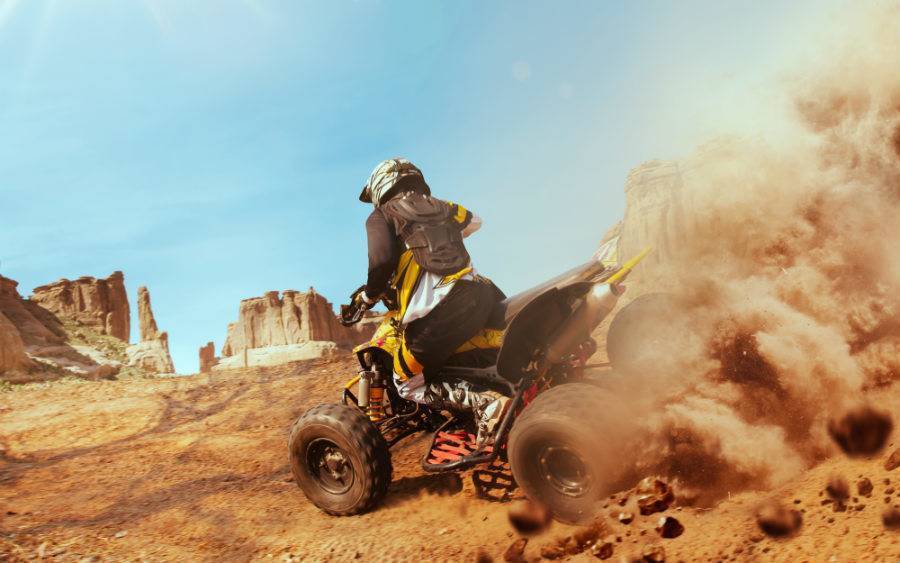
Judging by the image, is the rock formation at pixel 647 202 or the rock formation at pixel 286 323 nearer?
the rock formation at pixel 647 202

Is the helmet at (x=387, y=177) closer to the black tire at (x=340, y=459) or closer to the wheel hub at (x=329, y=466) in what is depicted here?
the black tire at (x=340, y=459)

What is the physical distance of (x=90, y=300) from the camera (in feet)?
226

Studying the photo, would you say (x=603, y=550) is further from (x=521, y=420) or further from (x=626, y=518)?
(x=521, y=420)

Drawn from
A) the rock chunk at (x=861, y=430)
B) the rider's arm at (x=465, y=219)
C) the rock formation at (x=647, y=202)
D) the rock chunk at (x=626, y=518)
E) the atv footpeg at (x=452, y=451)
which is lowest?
the rock chunk at (x=626, y=518)

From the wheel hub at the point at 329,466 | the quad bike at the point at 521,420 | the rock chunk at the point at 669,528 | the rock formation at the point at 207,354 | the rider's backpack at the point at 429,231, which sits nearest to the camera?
the rock chunk at the point at 669,528

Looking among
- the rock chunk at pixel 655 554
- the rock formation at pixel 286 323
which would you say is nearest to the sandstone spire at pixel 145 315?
the rock formation at pixel 286 323

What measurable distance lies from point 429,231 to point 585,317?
1.35 metres

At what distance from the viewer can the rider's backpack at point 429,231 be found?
13.2ft

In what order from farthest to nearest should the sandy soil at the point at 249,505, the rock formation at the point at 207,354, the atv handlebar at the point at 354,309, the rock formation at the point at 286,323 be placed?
1. the rock formation at the point at 207,354
2. the rock formation at the point at 286,323
3. the atv handlebar at the point at 354,309
4. the sandy soil at the point at 249,505

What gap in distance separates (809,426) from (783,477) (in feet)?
1.22

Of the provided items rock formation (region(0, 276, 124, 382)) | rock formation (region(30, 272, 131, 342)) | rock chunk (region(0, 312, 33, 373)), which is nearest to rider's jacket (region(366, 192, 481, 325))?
rock formation (region(0, 276, 124, 382))

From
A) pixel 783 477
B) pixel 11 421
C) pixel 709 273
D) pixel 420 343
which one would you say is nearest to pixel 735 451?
pixel 783 477

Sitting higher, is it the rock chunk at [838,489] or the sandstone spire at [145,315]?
the sandstone spire at [145,315]

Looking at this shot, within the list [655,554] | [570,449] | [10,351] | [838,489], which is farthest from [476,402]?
[10,351]
